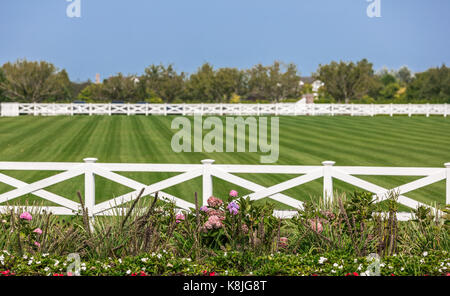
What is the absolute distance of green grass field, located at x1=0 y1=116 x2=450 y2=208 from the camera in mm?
11500

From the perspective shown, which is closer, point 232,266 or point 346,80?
point 232,266

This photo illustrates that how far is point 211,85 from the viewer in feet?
241

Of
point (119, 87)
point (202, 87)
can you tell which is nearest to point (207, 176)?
point (119, 87)

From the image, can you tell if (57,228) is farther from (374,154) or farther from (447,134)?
(447,134)

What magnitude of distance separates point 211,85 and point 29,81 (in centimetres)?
2797

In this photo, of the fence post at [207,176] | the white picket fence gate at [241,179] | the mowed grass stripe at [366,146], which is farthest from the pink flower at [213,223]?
the mowed grass stripe at [366,146]

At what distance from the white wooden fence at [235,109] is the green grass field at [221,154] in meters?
13.4

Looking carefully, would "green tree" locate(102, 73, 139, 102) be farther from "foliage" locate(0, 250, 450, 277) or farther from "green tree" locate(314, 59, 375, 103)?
"foliage" locate(0, 250, 450, 277)

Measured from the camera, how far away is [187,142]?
20688mm

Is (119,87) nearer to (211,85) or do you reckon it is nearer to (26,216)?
(211,85)

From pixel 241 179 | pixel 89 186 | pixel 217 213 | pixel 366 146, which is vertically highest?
pixel 241 179

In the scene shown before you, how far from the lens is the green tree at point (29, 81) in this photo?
202ft

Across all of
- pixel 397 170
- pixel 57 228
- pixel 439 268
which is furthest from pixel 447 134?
pixel 57 228
